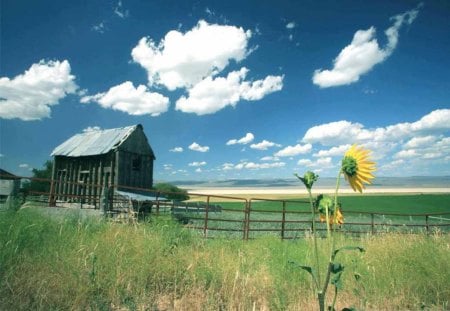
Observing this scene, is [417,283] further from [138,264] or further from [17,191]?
[17,191]

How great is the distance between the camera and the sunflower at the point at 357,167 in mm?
2547

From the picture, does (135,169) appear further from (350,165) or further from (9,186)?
(350,165)

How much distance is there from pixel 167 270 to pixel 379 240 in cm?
542

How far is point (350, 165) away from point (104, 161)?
16361 mm

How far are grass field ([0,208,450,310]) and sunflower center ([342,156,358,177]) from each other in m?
2.51

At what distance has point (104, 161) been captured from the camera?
1736 centimetres

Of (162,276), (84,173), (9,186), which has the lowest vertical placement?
(162,276)

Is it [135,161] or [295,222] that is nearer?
[295,222]

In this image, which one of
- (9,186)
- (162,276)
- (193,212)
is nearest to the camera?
(162,276)

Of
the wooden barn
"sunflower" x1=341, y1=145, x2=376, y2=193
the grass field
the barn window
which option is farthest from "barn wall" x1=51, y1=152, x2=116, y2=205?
"sunflower" x1=341, y1=145, x2=376, y2=193

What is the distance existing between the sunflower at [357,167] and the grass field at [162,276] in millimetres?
2456

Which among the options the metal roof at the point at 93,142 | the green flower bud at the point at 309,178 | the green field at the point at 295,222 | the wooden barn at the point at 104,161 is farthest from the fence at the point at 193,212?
the green flower bud at the point at 309,178

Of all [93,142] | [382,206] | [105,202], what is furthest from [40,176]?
[382,206]

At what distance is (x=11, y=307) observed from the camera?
13.0 feet
